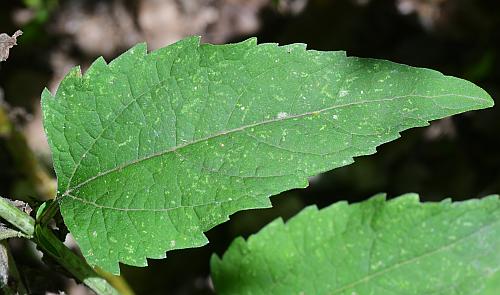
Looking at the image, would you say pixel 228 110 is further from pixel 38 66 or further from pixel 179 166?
pixel 38 66

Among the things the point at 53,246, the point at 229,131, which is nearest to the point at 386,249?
the point at 229,131

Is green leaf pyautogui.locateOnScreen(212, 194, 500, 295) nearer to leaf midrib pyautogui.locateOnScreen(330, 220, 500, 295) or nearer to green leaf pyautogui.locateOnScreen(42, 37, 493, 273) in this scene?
leaf midrib pyautogui.locateOnScreen(330, 220, 500, 295)

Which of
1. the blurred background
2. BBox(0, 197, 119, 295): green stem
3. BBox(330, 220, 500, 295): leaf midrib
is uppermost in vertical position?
the blurred background

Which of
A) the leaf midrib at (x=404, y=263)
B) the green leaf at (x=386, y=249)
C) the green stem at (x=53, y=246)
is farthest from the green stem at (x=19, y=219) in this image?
the leaf midrib at (x=404, y=263)

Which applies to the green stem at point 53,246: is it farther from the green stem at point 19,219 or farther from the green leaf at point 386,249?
the green leaf at point 386,249

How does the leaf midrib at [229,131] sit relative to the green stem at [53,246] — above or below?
above

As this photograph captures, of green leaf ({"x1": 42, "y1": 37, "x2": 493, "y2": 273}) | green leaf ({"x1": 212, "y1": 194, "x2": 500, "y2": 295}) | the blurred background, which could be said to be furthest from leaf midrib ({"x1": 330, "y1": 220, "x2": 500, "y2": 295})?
the blurred background
